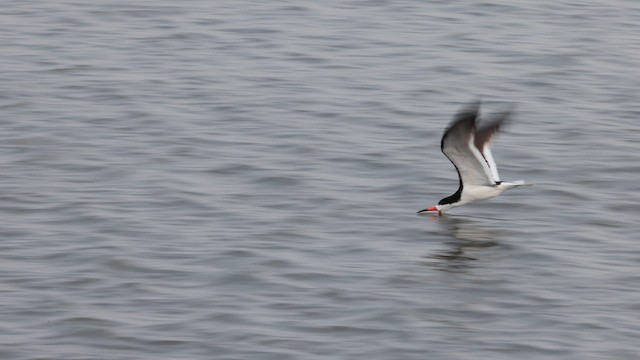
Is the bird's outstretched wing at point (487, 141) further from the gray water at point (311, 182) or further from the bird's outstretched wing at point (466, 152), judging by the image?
the gray water at point (311, 182)

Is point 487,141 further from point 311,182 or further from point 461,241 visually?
point 311,182

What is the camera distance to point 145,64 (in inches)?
832

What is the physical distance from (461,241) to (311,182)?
7.13 ft

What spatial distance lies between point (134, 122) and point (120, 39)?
4637mm

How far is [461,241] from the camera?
47.8 ft

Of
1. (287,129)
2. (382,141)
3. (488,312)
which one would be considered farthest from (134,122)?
(488,312)

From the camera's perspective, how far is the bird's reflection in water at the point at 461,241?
13.7 m

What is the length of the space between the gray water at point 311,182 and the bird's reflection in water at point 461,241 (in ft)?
0.14

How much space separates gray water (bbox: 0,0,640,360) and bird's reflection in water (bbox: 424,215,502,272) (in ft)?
0.14

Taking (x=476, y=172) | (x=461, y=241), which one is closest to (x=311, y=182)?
(x=476, y=172)

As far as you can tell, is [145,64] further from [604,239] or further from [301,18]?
[604,239]

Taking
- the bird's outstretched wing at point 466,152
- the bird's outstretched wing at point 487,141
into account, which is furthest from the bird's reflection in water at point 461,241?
the bird's outstretched wing at point 487,141

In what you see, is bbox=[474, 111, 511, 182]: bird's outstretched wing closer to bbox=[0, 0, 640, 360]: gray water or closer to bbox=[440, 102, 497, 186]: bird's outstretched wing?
bbox=[440, 102, 497, 186]: bird's outstretched wing

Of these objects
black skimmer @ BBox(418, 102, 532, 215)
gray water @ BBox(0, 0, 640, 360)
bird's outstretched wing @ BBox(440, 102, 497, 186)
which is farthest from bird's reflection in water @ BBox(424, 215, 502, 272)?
bird's outstretched wing @ BBox(440, 102, 497, 186)
